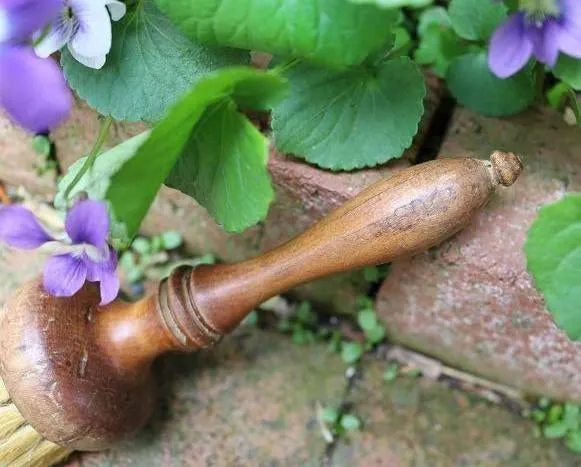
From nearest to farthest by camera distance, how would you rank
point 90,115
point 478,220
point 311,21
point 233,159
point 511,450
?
point 311,21 < point 233,159 < point 478,220 < point 90,115 < point 511,450

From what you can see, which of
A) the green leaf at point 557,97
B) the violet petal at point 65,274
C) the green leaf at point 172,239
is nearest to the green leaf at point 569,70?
the green leaf at point 557,97

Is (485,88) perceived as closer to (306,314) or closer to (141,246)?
(306,314)

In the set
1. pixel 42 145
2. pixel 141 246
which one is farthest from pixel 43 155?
pixel 141 246

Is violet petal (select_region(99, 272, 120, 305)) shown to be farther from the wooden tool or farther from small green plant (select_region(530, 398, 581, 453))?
small green plant (select_region(530, 398, 581, 453))

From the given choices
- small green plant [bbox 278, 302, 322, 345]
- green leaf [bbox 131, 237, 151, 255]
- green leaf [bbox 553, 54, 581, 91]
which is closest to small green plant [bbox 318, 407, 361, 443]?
small green plant [bbox 278, 302, 322, 345]

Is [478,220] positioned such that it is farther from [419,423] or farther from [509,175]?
[419,423]

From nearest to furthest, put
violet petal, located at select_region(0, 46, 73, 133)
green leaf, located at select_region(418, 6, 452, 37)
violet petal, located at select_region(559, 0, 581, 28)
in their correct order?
violet petal, located at select_region(0, 46, 73, 133) → violet petal, located at select_region(559, 0, 581, 28) → green leaf, located at select_region(418, 6, 452, 37)

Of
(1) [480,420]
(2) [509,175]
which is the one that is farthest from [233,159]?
(1) [480,420]
